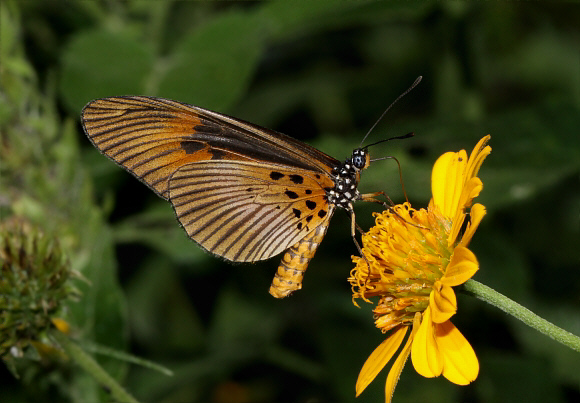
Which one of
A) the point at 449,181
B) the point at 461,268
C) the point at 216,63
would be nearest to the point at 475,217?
the point at 461,268

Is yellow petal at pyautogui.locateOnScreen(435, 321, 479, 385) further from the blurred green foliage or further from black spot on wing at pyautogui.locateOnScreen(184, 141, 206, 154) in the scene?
the blurred green foliage

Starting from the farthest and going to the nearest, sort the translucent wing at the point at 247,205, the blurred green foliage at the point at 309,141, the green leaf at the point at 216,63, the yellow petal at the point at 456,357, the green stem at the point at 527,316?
the green leaf at the point at 216,63, the blurred green foliage at the point at 309,141, the translucent wing at the point at 247,205, the yellow petal at the point at 456,357, the green stem at the point at 527,316

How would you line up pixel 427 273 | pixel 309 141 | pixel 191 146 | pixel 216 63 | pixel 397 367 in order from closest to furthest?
pixel 397 367 → pixel 427 273 → pixel 191 146 → pixel 216 63 → pixel 309 141

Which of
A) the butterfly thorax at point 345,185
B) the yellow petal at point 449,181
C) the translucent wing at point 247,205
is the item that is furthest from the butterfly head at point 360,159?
the yellow petal at point 449,181

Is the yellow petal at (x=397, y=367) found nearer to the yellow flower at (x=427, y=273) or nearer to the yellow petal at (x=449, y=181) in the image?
the yellow flower at (x=427, y=273)

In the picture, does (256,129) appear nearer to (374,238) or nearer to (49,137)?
(374,238)

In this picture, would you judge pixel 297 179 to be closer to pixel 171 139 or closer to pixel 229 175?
pixel 229 175

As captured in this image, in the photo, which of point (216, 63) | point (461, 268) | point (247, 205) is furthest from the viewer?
point (216, 63)

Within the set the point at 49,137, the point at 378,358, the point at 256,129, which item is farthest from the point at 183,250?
the point at 378,358

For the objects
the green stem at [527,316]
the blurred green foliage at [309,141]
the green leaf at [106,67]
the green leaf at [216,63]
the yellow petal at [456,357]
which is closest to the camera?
the green stem at [527,316]
